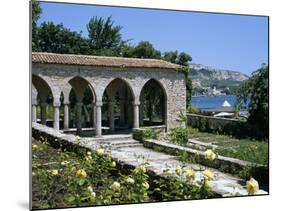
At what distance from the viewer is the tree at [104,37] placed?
540 centimetres

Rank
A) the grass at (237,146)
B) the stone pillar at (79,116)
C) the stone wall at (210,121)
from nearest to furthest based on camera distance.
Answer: the stone pillar at (79,116)
the stone wall at (210,121)
the grass at (237,146)

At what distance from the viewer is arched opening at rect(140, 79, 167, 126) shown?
19.5 ft

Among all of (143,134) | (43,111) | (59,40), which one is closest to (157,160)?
(143,134)

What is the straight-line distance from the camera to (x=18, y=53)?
16.5ft

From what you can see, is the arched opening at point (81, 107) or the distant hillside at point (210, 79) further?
the distant hillside at point (210, 79)

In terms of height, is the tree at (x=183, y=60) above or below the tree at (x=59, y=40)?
below

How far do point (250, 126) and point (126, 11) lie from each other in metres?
2.14

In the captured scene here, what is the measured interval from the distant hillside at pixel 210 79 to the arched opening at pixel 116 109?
79 centimetres

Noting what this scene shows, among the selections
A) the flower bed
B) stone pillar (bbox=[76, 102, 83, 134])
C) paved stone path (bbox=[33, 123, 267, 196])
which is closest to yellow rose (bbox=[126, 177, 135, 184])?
the flower bed

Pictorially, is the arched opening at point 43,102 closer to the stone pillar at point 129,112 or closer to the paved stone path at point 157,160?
the paved stone path at point 157,160

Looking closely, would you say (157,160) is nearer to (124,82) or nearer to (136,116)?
(136,116)

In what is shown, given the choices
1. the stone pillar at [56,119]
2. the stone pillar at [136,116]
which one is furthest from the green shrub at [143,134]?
the stone pillar at [56,119]

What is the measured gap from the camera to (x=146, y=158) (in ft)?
18.9

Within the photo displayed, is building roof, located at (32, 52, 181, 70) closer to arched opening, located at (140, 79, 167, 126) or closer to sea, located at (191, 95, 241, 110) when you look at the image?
arched opening, located at (140, 79, 167, 126)
